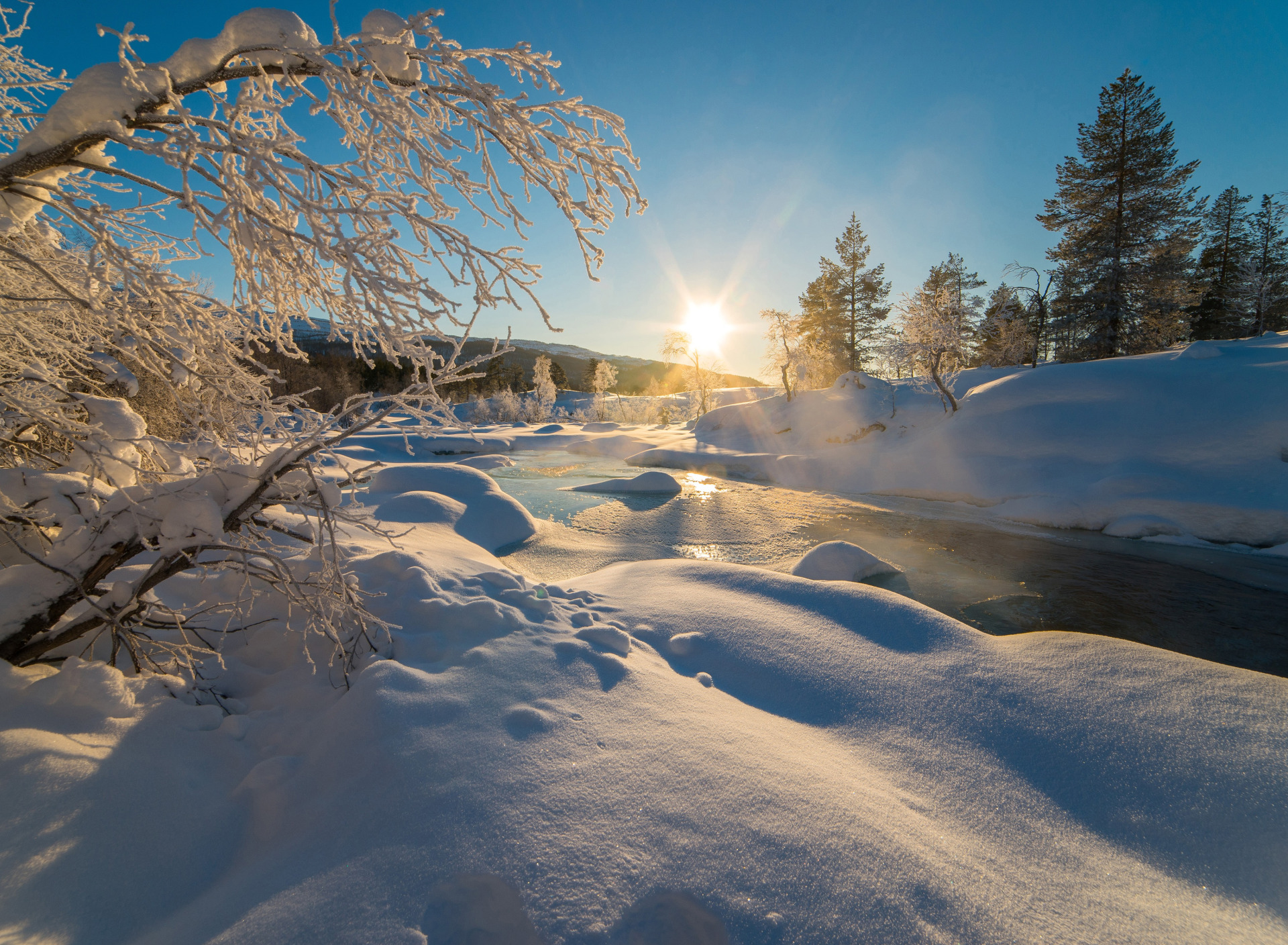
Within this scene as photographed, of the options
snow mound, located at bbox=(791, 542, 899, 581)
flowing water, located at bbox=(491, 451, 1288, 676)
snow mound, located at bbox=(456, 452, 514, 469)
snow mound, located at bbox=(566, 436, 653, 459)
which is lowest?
flowing water, located at bbox=(491, 451, 1288, 676)

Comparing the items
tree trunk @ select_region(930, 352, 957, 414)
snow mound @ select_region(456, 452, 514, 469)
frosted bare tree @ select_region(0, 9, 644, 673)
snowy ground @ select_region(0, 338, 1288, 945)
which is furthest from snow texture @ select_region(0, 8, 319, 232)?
tree trunk @ select_region(930, 352, 957, 414)

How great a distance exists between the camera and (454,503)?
769 centimetres

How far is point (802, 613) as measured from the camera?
3.87 meters

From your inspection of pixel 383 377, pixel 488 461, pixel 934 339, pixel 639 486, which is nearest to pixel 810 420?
pixel 934 339

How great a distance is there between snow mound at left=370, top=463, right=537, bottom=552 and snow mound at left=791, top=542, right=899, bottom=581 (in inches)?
170

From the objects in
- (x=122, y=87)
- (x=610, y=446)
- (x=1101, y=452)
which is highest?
(x=122, y=87)

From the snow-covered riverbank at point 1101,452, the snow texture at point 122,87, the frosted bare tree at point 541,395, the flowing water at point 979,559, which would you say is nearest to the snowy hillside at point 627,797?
the snow texture at point 122,87

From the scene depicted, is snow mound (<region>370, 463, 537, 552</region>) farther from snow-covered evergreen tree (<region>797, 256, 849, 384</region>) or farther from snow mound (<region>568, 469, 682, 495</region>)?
A: snow-covered evergreen tree (<region>797, 256, 849, 384</region>)

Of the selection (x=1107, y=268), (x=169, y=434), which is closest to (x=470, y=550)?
(x=169, y=434)

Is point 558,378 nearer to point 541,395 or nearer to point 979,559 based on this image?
point 541,395

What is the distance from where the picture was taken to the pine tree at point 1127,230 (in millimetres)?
19719

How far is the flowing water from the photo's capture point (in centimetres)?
514

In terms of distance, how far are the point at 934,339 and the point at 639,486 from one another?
36.5 ft

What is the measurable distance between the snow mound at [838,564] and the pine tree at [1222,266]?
1342 inches
